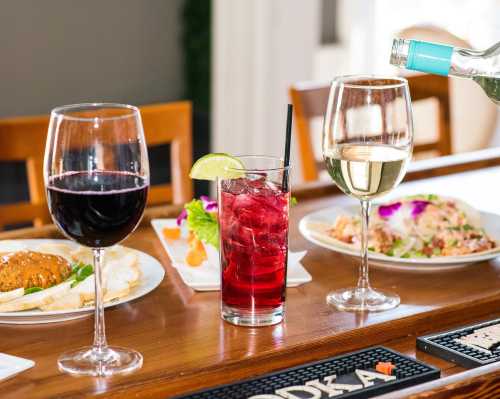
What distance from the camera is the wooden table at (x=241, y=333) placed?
1.07 m

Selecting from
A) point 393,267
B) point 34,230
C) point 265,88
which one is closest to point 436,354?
point 393,267

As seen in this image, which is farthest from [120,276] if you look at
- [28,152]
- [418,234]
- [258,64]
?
[258,64]

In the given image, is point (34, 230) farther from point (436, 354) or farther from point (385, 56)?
point (385, 56)

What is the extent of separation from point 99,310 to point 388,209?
2.00 feet

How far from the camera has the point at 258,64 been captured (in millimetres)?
4066

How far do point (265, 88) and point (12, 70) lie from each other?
2.14 m

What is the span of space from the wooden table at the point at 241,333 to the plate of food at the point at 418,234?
0.03 m

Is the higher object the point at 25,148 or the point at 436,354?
the point at 25,148

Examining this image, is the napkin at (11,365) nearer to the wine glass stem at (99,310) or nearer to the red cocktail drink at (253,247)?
the wine glass stem at (99,310)

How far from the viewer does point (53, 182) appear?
105 centimetres

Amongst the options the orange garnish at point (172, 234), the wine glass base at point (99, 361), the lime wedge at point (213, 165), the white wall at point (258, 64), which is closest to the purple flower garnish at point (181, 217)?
the orange garnish at point (172, 234)

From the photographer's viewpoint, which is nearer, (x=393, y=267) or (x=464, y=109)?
(x=393, y=267)

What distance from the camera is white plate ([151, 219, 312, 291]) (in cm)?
135

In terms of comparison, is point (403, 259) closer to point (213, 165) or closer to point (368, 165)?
point (368, 165)
